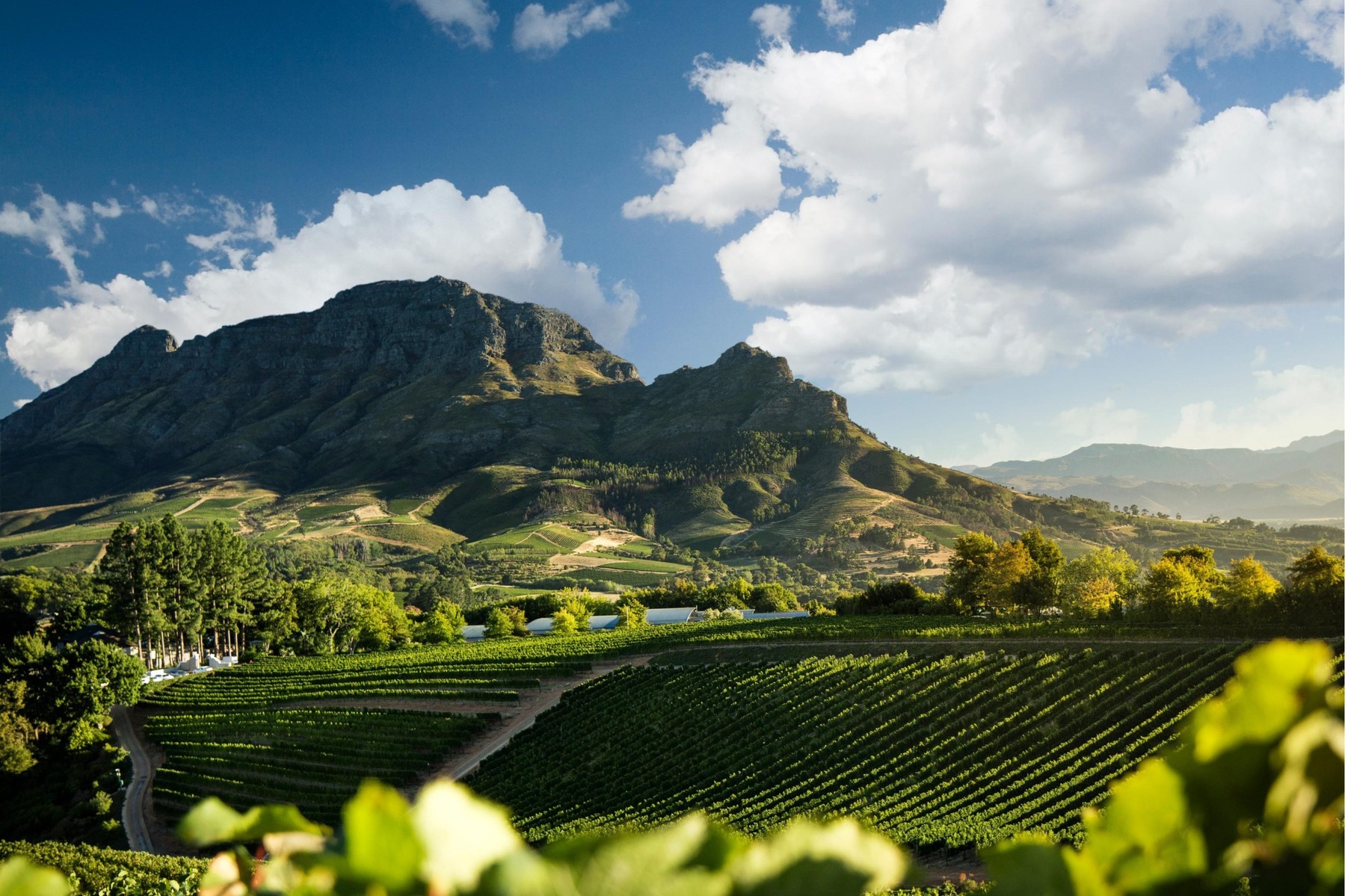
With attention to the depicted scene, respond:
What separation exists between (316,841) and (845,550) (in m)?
156

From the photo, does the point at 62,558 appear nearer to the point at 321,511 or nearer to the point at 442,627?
the point at 321,511

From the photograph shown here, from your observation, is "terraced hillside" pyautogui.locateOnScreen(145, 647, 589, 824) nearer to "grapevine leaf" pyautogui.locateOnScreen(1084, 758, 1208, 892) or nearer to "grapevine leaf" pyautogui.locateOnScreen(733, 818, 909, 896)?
"grapevine leaf" pyautogui.locateOnScreen(733, 818, 909, 896)

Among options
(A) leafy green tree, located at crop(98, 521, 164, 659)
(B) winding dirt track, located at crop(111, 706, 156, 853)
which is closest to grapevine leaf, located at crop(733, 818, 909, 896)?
(B) winding dirt track, located at crop(111, 706, 156, 853)

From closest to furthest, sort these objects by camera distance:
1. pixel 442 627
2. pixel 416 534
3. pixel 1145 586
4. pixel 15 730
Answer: pixel 15 730, pixel 1145 586, pixel 442 627, pixel 416 534

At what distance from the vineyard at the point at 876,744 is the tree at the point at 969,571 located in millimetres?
18443

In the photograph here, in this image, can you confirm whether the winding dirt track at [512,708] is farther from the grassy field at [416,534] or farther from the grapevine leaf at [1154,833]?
the grassy field at [416,534]

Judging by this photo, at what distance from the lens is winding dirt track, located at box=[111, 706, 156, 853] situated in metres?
28.5

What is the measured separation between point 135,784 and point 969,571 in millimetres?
53811

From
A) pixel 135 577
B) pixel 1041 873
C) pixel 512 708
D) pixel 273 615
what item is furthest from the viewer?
pixel 273 615

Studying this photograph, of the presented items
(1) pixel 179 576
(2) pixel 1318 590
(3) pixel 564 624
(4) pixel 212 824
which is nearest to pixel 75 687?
(1) pixel 179 576

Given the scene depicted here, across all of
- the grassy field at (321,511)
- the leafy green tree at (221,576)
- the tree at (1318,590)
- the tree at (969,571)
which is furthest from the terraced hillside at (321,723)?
the grassy field at (321,511)

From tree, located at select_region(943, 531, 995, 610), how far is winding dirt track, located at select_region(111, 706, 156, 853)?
50.8 m

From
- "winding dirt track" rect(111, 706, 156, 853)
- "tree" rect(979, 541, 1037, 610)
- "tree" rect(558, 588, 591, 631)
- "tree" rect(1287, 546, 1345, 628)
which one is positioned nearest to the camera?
"winding dirt track" rect(111, 706, 156, 853)

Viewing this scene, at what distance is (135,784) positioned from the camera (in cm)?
3391
